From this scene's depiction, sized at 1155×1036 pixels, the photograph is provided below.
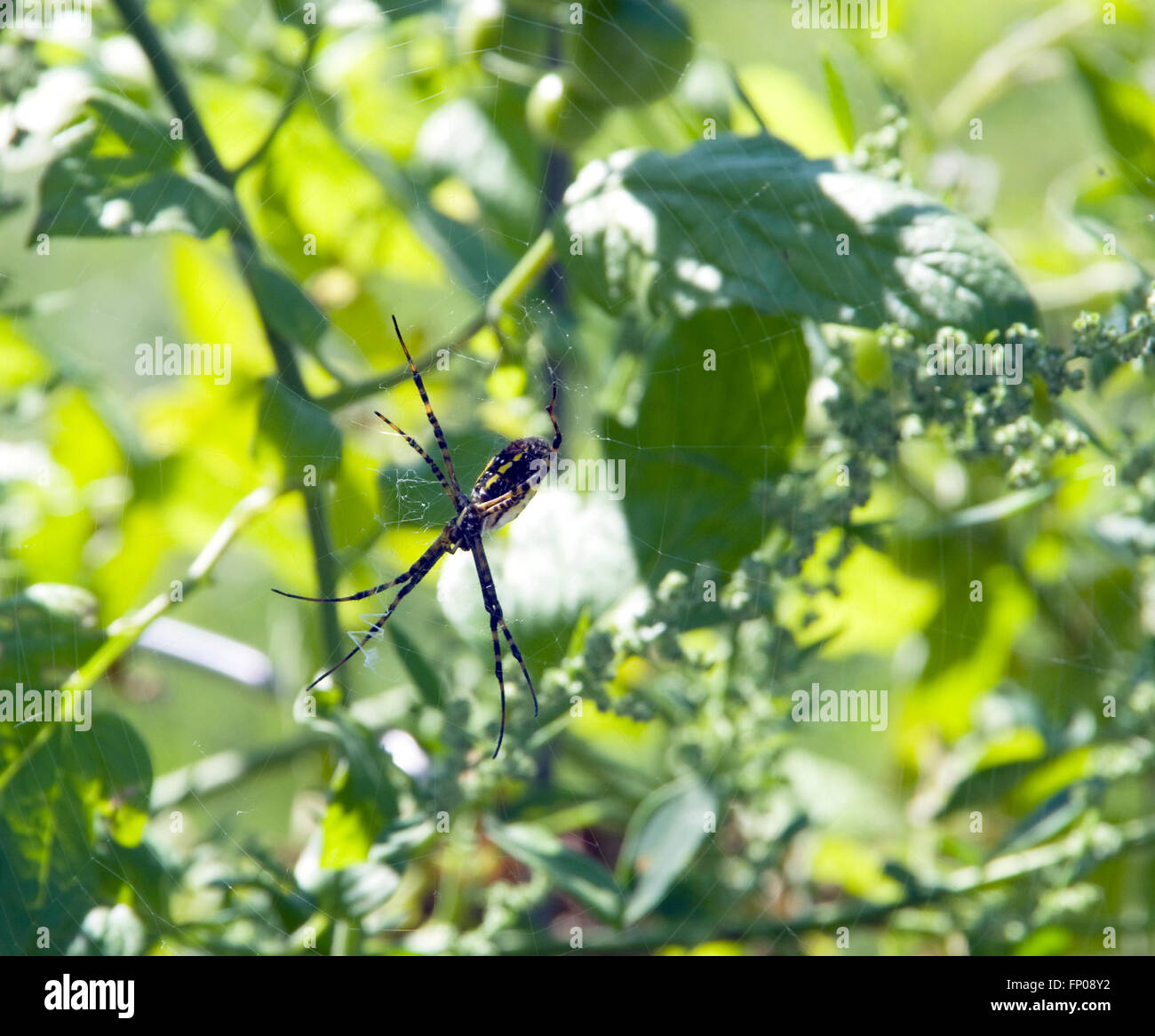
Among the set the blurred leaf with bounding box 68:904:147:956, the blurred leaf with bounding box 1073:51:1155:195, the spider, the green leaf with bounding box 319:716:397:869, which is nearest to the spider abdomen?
the spider

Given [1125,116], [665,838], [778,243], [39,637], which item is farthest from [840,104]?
[39,637]

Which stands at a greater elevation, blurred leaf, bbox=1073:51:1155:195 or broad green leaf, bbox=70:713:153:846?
blurred leaf, bbox=1073:51:1155:195


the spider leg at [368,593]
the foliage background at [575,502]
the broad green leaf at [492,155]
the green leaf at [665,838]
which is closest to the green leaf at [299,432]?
the foliage background at [575,502]

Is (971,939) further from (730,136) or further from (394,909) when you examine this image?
(730,136)

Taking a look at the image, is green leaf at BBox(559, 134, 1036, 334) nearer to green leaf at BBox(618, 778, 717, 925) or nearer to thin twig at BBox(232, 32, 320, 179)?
thin twig at BBox(232, 32, 320, 179)

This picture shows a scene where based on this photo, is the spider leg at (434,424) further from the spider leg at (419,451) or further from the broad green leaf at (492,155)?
the broad green leaf at (492,155)

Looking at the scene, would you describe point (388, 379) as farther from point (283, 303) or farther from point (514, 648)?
point (514, 648)

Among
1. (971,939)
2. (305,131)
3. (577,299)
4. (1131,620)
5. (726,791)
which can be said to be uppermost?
(305,131)
